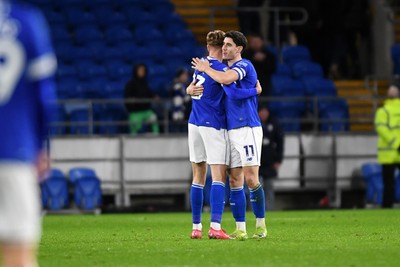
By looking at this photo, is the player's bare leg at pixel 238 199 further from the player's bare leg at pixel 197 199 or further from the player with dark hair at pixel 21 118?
the player with dark hair at pixel 21 118

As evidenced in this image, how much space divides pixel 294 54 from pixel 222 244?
53.2ft

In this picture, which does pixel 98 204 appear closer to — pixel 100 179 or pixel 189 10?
pixel 100 179

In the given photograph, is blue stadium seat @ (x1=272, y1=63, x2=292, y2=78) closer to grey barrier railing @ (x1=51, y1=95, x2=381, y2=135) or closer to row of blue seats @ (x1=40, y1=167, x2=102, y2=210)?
grey barrier railing @ (x1=51, y1=95, x2=381, y2=135)

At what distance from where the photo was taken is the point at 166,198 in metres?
25.6

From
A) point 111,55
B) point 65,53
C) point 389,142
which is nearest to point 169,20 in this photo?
point 111,55

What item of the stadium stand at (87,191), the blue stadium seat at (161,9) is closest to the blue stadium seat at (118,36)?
the blue stadium seat at (161,9)

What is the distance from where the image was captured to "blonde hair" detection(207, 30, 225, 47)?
1389 cm

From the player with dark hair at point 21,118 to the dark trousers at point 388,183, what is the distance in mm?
17551

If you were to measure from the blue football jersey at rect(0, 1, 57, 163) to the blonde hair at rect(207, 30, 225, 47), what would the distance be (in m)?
7.07

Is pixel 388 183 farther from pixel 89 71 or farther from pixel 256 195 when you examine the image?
pixel 256 195

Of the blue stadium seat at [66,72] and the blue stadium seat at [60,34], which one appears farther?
the blue stadium seat at [60,34]

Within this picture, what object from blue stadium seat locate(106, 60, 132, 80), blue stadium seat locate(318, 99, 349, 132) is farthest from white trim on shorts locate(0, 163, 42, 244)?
blue stadium seat locate(106, 60, 132, 80)

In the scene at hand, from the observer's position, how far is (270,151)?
23.4 metres

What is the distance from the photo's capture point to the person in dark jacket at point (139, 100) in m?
24.9
